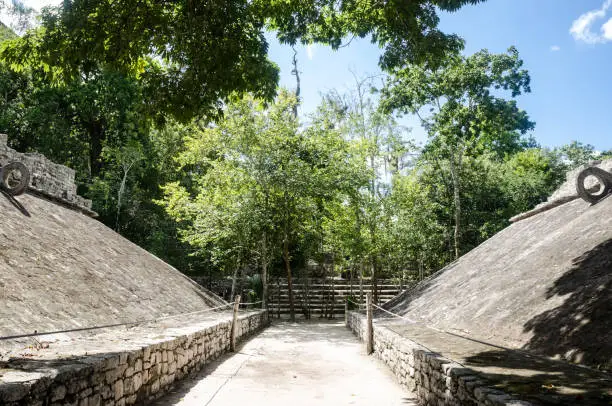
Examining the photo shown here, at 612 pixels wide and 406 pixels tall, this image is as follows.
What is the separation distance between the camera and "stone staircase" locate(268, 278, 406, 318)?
2323cm

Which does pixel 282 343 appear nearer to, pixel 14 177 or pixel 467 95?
pixel 14 177

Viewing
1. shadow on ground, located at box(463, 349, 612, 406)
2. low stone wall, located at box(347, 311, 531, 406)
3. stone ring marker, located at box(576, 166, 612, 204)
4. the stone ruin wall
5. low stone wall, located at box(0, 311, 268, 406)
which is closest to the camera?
low stone wall, located at box(0, 311, 268, 406)

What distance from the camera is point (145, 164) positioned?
28641 mm

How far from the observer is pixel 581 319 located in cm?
561

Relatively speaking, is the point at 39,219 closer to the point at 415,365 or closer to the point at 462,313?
the point at 415,365

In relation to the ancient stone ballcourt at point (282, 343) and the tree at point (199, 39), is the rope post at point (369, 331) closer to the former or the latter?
the ancient stone ballcourt at point (282, 343)

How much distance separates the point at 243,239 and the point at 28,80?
1883cm

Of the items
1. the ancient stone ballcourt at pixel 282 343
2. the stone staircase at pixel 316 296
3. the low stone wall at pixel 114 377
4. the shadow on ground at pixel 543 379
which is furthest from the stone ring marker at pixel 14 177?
the stone staircase at pixel 316 296

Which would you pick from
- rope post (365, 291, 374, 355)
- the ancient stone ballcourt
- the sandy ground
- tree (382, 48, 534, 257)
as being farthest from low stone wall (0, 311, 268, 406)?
tree (382, 48, 534, 257)

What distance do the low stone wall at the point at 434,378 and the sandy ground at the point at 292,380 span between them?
0.27 m

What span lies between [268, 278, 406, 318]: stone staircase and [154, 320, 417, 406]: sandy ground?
36.9 feet

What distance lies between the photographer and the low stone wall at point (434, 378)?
3.78 meters

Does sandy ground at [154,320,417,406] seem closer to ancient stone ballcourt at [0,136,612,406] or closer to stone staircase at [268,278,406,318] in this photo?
ancient stone ballcourt at [0,136,612,406]

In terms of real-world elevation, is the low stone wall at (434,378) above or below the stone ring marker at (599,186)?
below
